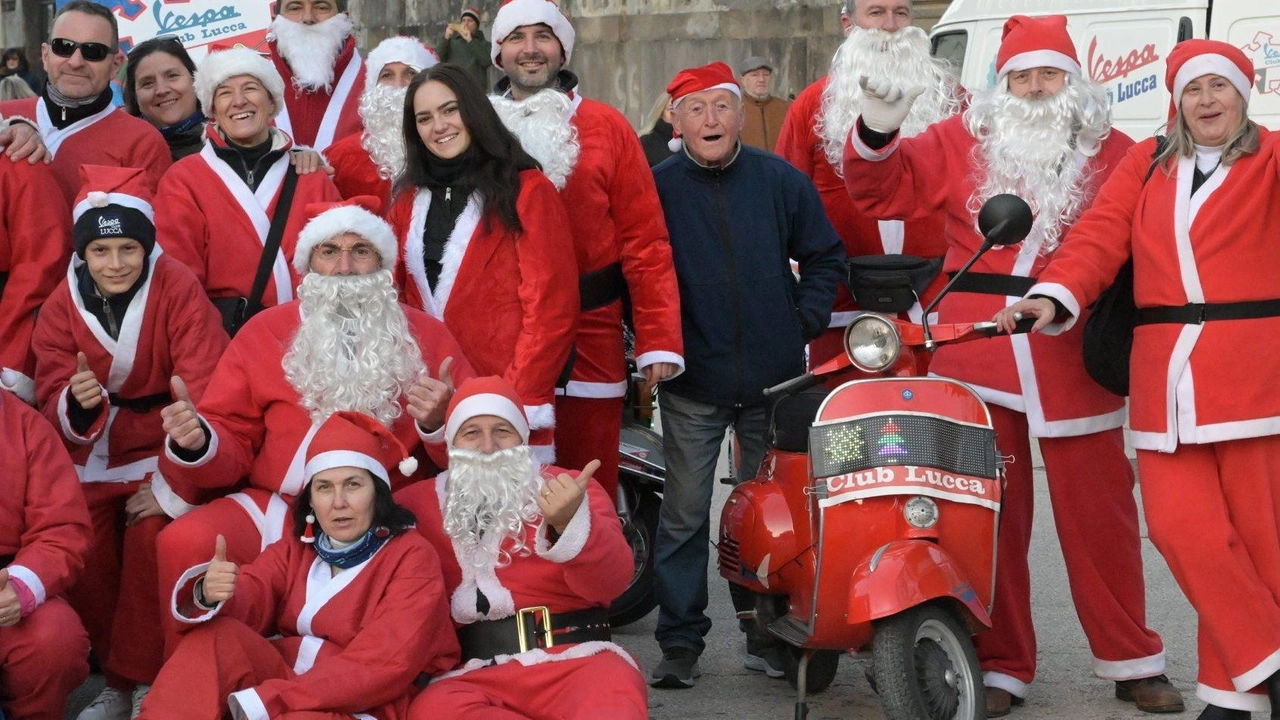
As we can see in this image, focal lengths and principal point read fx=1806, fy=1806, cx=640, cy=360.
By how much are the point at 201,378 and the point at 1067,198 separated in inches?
114

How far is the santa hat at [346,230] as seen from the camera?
5695 millimetres

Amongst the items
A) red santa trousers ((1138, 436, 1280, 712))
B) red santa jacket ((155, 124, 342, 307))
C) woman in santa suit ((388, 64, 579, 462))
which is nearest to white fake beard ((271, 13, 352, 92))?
red santa jacket ((155, 124, 342, 307))

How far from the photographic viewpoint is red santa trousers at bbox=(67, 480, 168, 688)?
5715 mm

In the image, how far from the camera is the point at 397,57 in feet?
22.2

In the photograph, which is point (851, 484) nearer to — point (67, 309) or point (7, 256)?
point (67, 309)

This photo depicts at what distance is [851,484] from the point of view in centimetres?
533

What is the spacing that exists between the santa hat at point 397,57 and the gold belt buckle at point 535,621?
2391mm

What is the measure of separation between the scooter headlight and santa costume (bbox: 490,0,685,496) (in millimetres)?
858

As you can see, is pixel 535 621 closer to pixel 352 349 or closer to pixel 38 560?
pixel 352 349

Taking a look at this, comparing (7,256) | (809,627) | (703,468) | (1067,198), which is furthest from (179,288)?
(1067,198)

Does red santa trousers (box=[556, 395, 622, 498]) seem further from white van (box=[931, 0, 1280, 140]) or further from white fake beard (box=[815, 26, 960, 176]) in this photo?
white van (box=[931, 0, 1280, 140])

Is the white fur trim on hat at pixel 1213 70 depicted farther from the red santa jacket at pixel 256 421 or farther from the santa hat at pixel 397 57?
the santa hat at pixel 397 57

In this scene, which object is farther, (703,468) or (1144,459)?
(703,468)

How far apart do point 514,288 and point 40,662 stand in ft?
6.14
